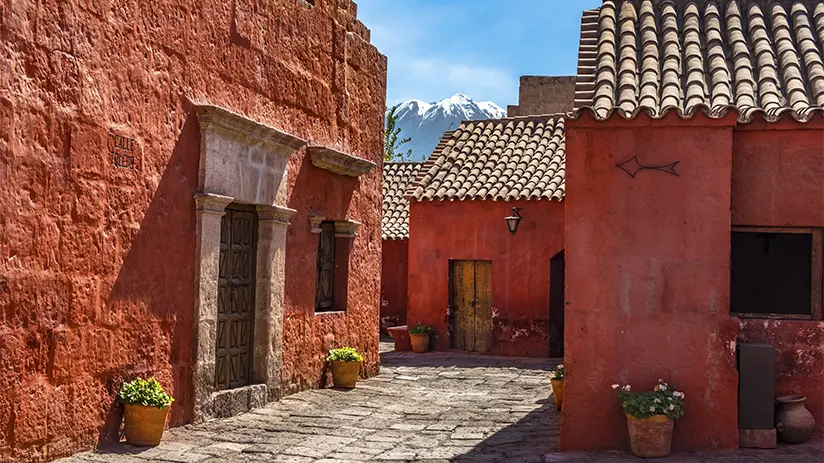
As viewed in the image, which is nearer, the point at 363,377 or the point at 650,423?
the point at 650,423

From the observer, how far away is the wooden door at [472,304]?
1733 cm

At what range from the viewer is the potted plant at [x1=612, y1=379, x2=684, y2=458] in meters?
7.24

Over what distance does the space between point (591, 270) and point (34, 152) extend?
4.49 metres

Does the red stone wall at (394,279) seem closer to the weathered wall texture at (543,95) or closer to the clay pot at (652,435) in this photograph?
the weathered wall texture at (543,95)

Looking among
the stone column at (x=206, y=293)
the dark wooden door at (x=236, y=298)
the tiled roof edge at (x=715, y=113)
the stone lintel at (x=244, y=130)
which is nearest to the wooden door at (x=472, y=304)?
the stone lintel at (x=244, y=130)

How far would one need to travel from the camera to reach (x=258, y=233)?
10109 millimetres

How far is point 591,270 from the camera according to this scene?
304 inches

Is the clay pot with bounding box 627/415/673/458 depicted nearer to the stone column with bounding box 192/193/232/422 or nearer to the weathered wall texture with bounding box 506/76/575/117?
the stone column with bounding box 192/193/232/422

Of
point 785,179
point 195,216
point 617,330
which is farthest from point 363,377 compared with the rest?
point 785,179

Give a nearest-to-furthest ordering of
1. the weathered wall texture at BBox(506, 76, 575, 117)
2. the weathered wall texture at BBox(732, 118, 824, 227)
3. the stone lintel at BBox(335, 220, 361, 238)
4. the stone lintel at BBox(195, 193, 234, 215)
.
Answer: the weathered wall texture at BBox(732, 118, 824, 227)
the stone lintel at BBox(195, 193, 234, 215)
the stone lintel at BBox(335, 220, 361, 238)
the weathered wall texture at BBox(506, 76, 575, 117)

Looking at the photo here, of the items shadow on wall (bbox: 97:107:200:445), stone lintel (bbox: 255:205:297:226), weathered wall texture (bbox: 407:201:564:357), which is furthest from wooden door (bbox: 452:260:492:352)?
shadow on wall (bbox: 97:107:200:445)

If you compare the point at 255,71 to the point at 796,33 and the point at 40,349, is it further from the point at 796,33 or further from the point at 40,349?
the point at 796,33

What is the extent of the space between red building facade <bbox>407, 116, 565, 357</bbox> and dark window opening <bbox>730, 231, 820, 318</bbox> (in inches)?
193

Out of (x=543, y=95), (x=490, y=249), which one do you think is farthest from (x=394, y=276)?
(x=543, y=95)
